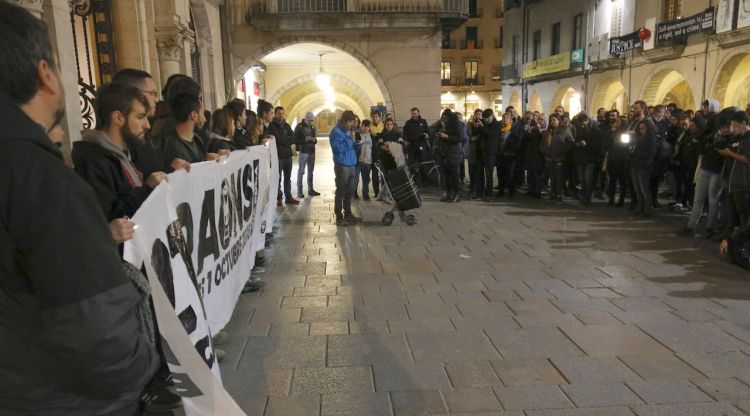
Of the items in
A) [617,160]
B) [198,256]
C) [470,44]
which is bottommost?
[198,256]

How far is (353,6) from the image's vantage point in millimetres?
15391

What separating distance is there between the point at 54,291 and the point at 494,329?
148 inches

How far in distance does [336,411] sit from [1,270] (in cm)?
234

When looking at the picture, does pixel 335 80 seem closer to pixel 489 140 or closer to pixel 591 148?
pixel 489 140

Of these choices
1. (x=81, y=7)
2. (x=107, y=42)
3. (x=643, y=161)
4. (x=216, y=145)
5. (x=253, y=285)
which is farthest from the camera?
(x=643, y=161)

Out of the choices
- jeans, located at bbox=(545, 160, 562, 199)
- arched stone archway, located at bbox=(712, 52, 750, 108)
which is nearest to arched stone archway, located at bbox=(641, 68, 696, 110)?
arched stone archway, located at bbox=(712, 52, 750, 108)

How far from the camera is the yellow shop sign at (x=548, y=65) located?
2800 cm

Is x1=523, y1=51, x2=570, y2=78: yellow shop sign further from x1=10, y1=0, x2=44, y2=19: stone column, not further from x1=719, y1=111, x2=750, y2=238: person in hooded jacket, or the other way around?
x1=10, y1=0, x2=44, y2=19: stone column

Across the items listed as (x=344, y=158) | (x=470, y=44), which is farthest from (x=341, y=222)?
(x=470, y=44)

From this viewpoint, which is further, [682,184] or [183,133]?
[682,184]

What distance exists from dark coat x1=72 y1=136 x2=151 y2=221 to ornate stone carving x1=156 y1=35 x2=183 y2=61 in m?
7.23

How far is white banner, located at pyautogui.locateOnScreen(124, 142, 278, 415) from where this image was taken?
2.24 metres

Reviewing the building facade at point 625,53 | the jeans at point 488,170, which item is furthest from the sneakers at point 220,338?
the building facade at point 625,53

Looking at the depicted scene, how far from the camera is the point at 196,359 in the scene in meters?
2.24
